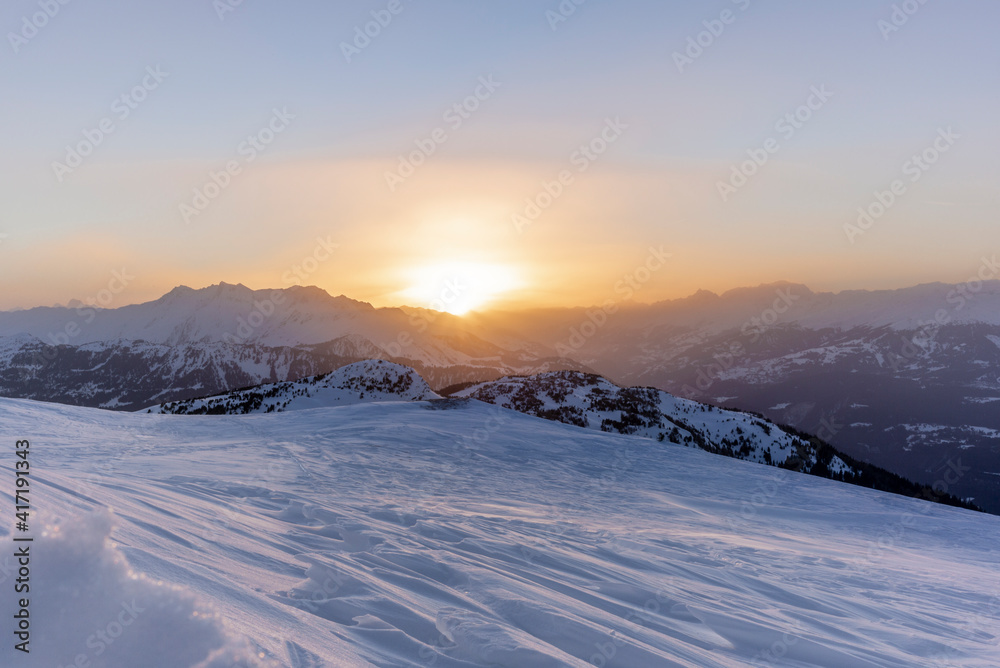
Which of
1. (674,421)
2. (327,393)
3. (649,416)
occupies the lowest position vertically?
(327,393)

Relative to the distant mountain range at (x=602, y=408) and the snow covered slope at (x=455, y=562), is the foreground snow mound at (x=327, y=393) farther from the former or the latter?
the snow covered slope at (x=455, y=562)

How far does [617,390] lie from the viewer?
63.2 metres

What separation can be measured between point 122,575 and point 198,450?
11202 millimetres

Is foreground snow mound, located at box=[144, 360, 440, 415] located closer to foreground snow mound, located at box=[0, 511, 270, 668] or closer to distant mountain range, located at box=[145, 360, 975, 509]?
distant mountain range, located at box=[145, 360, 975, 509]

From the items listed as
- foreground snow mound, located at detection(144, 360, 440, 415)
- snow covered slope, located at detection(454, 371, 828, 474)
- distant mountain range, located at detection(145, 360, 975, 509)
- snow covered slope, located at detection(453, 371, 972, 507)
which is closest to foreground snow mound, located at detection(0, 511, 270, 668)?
foreground snow mound, located at detection(144, 360, 440, 415)

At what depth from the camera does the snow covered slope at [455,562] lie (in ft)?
11.6

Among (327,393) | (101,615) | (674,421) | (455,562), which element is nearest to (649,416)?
(674,421)

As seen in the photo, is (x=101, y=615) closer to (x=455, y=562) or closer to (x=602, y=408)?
(x=455, y=562)

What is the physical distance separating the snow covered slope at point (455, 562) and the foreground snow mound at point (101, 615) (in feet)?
0.04

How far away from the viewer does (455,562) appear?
6.85 m

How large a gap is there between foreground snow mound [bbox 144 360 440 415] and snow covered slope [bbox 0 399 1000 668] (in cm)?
2521

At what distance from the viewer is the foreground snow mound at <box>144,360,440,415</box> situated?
40.7 m

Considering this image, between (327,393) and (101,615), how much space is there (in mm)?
42624

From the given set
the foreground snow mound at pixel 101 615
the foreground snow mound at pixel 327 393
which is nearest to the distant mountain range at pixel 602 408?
the foreground snow mound at pixel 327 393
